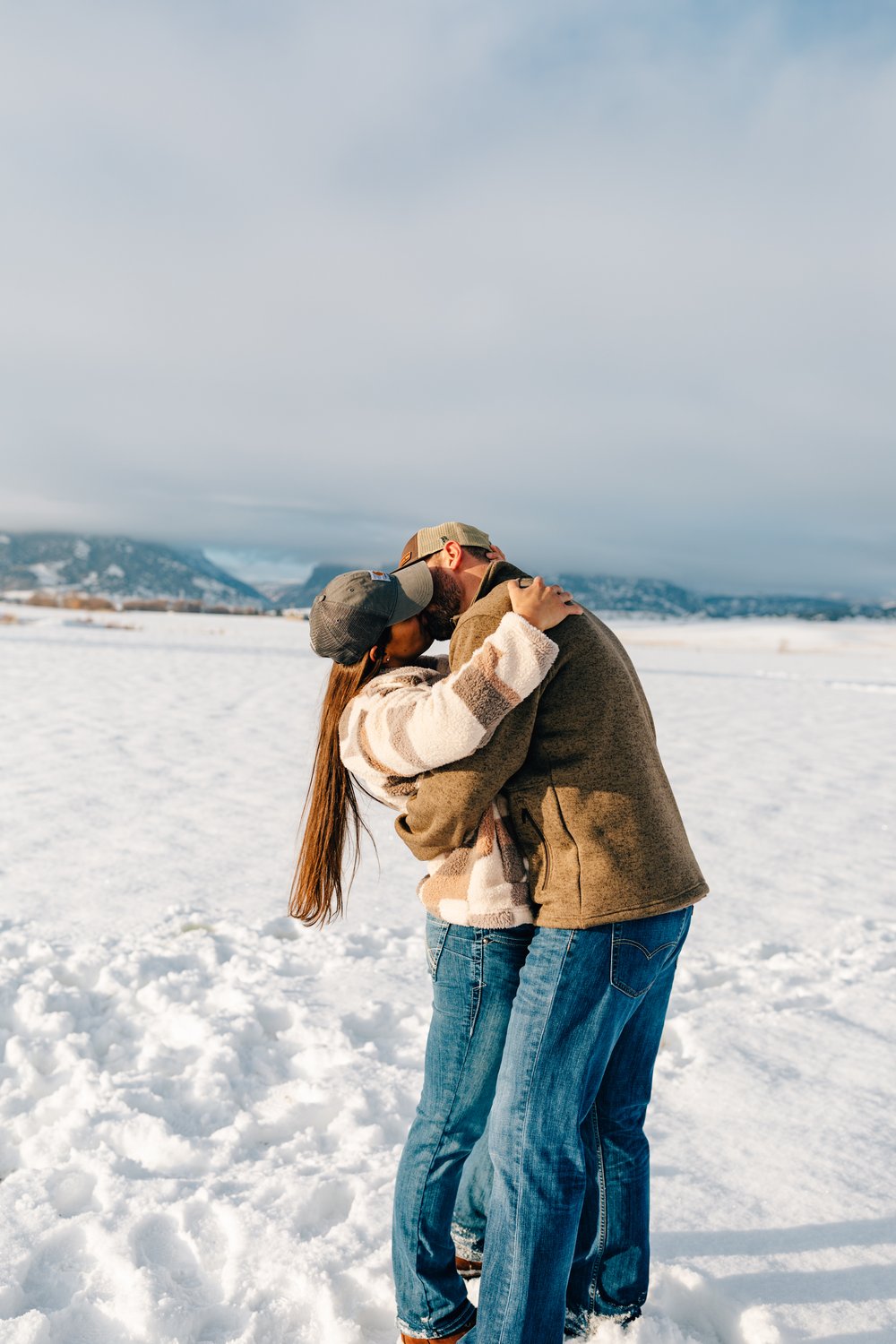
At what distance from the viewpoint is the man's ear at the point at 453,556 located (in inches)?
83.2

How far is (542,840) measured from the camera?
1.99 m

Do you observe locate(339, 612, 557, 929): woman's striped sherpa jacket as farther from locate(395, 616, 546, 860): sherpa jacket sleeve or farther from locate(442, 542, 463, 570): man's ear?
locate(442, 542, 463, 570): man's ear

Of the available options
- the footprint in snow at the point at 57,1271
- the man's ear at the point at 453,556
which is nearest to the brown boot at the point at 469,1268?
the footprint in snow at the point at 57,1271

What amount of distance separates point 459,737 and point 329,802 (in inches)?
29.3

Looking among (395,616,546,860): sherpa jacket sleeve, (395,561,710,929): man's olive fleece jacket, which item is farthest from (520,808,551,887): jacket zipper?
(395,616,546,860): sherpa jacket sleeve

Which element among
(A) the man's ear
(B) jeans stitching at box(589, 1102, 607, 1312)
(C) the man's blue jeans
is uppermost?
(A) the man's ear

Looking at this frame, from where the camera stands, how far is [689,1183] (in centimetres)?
305

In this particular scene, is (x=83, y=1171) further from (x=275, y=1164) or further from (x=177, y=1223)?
(x=275, y=1164)

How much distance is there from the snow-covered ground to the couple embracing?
0.64 metres

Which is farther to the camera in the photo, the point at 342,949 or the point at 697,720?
the point at 697,720

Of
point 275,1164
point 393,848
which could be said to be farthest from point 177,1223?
point 393,848

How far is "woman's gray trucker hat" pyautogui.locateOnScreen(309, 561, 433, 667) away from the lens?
6.50ft

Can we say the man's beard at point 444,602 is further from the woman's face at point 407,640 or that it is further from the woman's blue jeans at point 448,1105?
the woman's blue jeans at point 448,1105

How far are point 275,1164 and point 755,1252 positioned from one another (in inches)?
60.5
